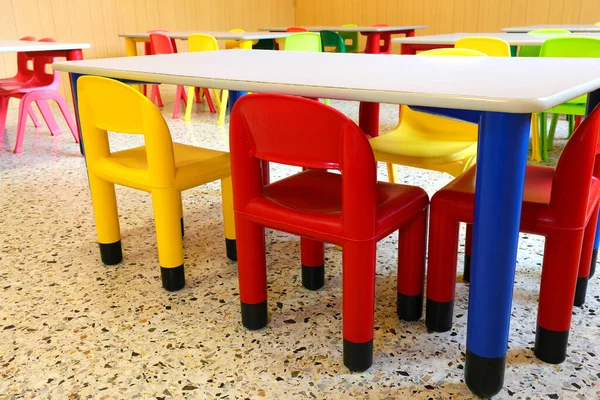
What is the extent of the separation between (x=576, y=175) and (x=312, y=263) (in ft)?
2.70

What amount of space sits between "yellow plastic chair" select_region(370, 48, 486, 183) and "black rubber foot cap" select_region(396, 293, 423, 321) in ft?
1.57

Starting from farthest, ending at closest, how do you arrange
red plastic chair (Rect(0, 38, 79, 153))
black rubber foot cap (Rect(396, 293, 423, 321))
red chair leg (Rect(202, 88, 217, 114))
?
red chair leg (Rect(202, 88, 217, 114)), red plastic chair (Rect(0, 38, 79, 153)), black rubber foot cap (Rect(396, 293, 423, 321))

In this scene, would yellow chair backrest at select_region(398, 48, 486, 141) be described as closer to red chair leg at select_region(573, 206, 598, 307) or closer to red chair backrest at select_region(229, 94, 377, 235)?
red chair leg at select_region(573, 206, 598, 307)

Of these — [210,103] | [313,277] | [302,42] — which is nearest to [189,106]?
[210,103]

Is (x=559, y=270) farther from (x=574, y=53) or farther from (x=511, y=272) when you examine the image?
(x=574, y=53)

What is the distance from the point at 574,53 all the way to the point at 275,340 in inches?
76.8

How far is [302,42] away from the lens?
13.0 feet

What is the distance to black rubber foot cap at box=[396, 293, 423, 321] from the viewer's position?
1.58m

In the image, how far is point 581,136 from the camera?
1.23 metres

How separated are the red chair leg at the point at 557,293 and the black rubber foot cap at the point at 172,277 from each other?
3.50ft

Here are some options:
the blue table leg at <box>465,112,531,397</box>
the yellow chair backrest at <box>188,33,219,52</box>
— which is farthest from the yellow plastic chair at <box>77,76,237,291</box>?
the yellow chair backrest at <box>188,33,219,52</box>

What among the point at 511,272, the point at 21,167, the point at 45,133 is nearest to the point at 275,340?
the point at 511,272

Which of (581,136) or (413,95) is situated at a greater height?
(413,95)

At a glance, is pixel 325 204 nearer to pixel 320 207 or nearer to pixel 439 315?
pixel 320 207
